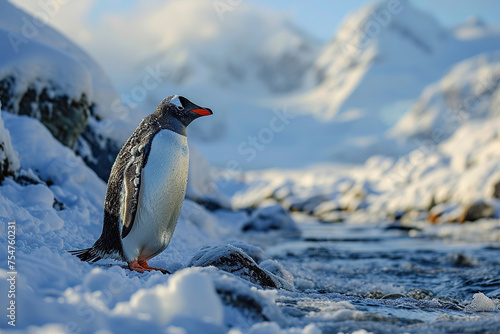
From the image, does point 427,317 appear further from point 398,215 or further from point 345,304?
point 398,215

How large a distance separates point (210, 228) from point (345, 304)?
23.7 ft

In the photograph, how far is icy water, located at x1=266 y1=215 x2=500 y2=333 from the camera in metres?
2.57

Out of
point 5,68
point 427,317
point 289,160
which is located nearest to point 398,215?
point 5,68

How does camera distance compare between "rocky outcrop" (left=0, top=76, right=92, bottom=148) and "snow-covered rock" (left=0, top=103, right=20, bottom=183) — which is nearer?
"snow-covered rock" (left=0, top=103, right=20, bottom=183)

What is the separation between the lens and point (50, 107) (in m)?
7.82

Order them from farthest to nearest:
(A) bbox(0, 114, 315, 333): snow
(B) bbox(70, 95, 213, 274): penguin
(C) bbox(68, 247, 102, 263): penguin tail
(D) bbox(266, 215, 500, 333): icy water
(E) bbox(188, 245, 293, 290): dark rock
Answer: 1. (E) bbox(188, 245, 293, 290): dark rock
2. (C) bbox(68, 247, 102, 263): penguin tail
3. (B) bbox(70, 95, 213, 274): penguin
4. (D) bbox(266, 215, 500, 333): icy water
5. (A) bbox(0, 114, 315, 333): snow

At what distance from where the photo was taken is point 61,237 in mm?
4613

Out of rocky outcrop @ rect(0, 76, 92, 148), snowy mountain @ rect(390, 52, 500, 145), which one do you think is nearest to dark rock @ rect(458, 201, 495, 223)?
rocky outcrop @ rect(0, 76, 92, 148)

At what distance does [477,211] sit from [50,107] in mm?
18451

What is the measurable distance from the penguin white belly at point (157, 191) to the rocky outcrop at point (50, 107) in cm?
451

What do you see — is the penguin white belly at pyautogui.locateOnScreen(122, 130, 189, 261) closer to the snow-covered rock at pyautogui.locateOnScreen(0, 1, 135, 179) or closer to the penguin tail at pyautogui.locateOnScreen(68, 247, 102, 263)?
the penguin tail at pyautogui.locateOnScreen(68, 247, 102, 263)

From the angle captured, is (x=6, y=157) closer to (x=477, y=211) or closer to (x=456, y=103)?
(x=477, y=211)

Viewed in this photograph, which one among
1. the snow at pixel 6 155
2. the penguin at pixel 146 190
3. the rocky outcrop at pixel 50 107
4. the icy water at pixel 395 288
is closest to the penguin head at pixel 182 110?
the penguin at pixel 146 190

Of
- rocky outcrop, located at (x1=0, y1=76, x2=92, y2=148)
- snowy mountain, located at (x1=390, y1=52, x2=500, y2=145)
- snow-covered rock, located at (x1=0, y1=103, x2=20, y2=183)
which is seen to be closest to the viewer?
snow-covered rock, located at (x1=0, y1=103, x2=20, y2=183)
